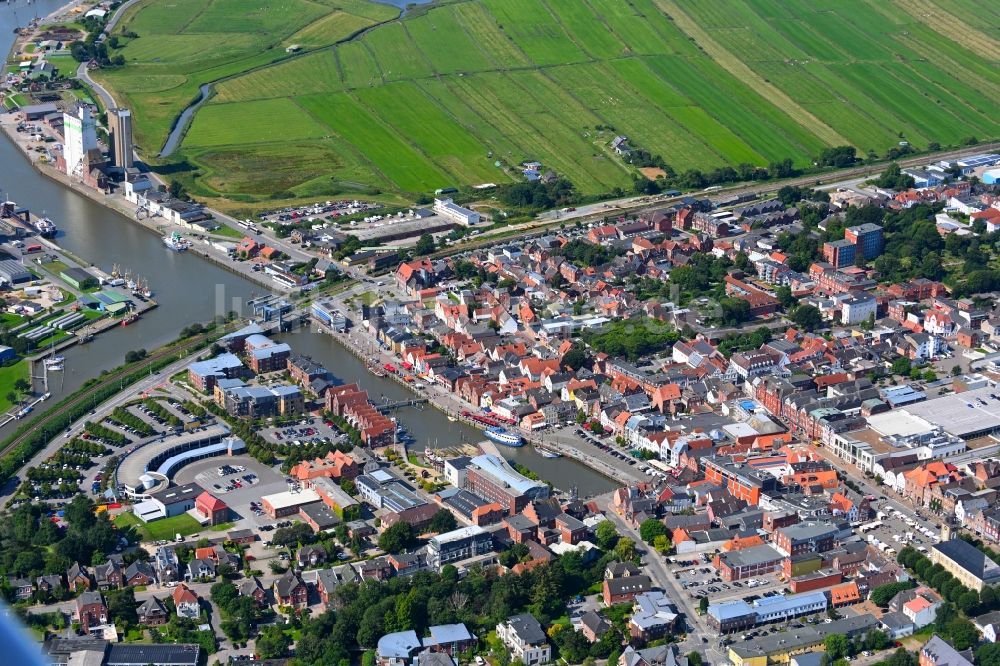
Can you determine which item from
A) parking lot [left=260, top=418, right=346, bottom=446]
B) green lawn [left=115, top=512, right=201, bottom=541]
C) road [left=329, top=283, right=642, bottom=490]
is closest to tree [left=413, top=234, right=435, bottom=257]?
road [left=329, top=283, right=642, bottom=490]

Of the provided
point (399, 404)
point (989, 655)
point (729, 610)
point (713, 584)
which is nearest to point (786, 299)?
point (399, 404)

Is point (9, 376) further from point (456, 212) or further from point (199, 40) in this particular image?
point (199, 40)

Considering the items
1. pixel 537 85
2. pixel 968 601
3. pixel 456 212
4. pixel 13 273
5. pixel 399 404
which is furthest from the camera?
pixel 537 85

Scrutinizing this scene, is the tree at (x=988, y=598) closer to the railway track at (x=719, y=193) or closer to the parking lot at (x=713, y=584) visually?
the parking lot at (x=713, y=584)

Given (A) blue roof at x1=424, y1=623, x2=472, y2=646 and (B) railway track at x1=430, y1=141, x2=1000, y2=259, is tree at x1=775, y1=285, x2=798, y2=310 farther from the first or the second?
(A) blue roof at x1=424, y1=623, x2=472, y2=646

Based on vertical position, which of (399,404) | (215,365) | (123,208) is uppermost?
(215,365)
